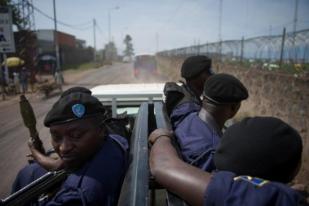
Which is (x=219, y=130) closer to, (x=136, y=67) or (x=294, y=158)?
(x=294, y=158)

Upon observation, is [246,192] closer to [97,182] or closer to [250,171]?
[250,171]

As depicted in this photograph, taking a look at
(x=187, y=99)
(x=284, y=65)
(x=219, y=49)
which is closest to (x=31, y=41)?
(x=219, y=49)

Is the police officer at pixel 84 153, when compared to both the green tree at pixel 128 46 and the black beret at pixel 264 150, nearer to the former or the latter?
the black beret at pixel 264 150

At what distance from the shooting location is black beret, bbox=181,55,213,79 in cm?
281

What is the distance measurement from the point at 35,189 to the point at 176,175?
83 cm

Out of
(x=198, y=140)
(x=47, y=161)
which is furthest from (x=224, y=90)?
(x=47, y=161)

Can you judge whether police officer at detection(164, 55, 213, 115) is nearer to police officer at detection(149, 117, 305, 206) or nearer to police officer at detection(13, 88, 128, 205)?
police officer at detection(13, 88, 128, 205)

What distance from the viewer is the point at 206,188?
116 centimetres

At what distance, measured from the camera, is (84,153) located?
1.81 m

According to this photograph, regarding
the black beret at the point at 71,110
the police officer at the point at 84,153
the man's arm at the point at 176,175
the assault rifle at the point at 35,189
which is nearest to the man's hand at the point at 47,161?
the police officer at the point at 84,153

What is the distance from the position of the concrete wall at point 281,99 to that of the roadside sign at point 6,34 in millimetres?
10730

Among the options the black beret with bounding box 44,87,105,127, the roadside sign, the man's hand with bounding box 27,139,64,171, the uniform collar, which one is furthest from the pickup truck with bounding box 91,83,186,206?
the roadside sign

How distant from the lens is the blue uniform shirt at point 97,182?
145 cm

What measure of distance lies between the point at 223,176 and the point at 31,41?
2721cm
